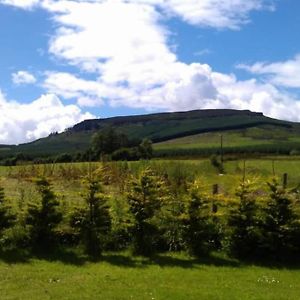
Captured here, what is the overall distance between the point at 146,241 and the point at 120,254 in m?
1.35

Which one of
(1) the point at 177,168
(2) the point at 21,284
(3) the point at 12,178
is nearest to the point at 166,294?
(2) the point at 21,284

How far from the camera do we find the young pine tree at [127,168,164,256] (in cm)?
2523

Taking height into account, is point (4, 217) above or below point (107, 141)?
below

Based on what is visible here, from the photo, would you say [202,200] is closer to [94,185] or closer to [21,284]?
[94,185]

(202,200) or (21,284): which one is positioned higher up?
(202,200)

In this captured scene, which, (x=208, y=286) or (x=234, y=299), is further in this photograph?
(x=208, y=286)

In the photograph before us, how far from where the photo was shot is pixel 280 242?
967 inches

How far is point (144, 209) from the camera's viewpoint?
25438 mm

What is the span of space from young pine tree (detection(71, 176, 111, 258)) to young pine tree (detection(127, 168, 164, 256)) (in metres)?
1.29

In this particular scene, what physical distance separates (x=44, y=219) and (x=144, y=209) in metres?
4.73

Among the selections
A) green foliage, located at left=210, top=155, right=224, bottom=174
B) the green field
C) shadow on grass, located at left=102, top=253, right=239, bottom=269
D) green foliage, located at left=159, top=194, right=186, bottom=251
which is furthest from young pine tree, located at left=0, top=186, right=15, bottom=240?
the green field

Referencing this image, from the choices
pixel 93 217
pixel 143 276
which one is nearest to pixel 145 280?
pixel 143 276

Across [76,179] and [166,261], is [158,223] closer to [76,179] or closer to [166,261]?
[166,261]

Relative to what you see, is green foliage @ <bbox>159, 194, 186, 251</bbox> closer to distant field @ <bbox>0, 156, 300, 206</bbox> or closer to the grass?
the grass
